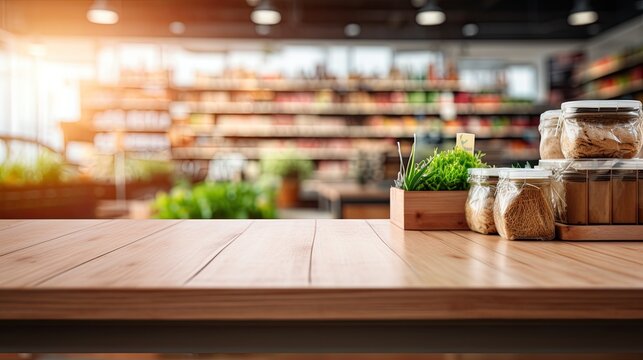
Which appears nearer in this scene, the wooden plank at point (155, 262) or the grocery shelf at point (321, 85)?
the wooden plank at point (155, 262)

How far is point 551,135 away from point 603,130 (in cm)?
14

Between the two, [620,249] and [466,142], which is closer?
[620,249]

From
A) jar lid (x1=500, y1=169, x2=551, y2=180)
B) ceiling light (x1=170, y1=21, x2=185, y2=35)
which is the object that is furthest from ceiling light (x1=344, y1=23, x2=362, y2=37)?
jar lid (x1=500, y1=169, x2=551, y2=180)

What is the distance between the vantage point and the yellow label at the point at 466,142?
4.65 feet

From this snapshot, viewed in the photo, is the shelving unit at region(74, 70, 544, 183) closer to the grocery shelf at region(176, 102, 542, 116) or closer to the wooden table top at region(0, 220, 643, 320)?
the grocery shelf at region(176, 102, 542, 116)

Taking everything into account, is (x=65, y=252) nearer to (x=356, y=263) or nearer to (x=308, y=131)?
(x=356, y=263)

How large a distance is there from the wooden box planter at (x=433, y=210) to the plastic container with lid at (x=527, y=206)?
7.4 inches

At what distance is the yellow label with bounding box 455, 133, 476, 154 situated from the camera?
1.42 m

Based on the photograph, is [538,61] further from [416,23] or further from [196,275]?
[196,275]

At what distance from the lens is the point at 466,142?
1.42m

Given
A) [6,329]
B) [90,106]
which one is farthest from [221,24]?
[6,329]

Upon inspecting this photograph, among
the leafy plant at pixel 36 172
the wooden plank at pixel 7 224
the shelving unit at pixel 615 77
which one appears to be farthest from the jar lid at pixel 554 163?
the shelving unit at pixel 615 77

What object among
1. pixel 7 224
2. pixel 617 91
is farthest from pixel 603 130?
pixel 617 91

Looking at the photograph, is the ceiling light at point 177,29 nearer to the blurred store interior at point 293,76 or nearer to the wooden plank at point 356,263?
the blurred store interior at point 293,76
